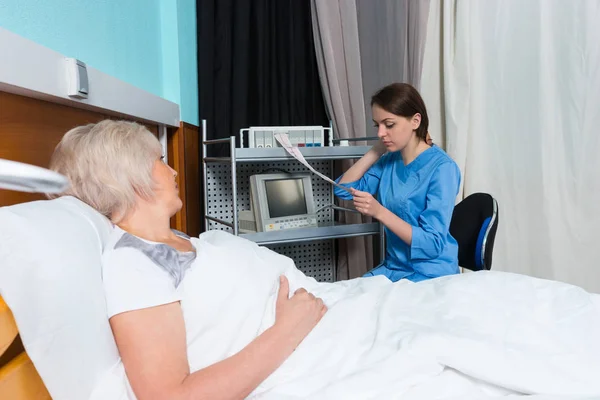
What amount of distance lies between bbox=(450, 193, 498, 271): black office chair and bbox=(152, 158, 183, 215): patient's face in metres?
1.17

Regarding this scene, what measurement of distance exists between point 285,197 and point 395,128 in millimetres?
637

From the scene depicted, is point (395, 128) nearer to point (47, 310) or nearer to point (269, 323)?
point (269, 323)

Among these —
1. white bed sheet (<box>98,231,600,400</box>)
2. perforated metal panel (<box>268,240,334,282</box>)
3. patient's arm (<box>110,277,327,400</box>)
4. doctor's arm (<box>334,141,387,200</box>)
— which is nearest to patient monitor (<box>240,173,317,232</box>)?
doctor's arm (<box>334,141,387,200</box>)

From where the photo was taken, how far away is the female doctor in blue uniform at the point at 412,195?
1.74 meters

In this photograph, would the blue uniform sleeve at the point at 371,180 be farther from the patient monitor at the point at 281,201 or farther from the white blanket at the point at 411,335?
the white blanket at the point at 411,335

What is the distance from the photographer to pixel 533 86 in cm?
230

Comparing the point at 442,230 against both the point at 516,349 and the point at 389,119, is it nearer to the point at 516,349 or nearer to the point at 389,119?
the point at 389,119

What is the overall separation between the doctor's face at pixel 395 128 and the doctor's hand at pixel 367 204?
0.78 ft

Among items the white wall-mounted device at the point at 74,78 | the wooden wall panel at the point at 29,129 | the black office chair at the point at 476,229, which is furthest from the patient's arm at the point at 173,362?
the black office chair at the point at 476,229

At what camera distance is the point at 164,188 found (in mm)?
1010

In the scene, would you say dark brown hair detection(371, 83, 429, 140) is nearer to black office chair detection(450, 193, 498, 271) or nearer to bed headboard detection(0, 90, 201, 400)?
black office chair detection(450, 193, 498, 271)

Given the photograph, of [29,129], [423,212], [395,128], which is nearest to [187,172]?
[395,128]

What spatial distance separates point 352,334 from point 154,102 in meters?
1.12

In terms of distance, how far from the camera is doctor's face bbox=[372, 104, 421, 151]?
184 cm
